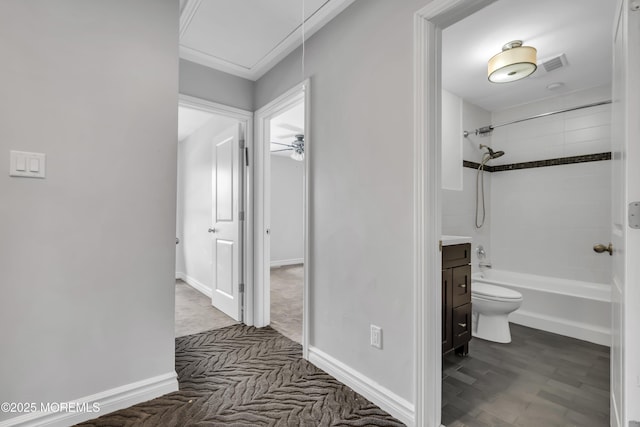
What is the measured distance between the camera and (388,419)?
63.3 inches

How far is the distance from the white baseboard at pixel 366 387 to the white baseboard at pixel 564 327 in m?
2.21

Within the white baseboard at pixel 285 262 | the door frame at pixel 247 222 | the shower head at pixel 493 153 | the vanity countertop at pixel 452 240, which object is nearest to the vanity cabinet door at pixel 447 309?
the vanity countertop at pixel 452 240

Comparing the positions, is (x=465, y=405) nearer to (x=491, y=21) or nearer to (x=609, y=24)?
(x=491, y=21)

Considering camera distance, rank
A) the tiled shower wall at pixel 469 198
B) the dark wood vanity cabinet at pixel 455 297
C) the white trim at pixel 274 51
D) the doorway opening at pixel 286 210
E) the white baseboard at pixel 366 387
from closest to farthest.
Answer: the white baseboard at pixel 366 387
the white trim at pixel 274 51
the dark wood vanity cabinet at pixel 455 297
the tiled shower wall at pixel 469 198
the doorway opening at pixel 286 210

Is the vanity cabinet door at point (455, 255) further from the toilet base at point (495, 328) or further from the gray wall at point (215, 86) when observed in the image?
the gray wall at point (215, 86)

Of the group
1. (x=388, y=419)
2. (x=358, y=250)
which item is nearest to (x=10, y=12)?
(x=358, y=250)

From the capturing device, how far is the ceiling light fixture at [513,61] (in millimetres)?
2287

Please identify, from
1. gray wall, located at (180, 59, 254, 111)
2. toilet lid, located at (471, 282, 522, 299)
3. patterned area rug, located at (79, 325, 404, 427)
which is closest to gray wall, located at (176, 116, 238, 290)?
gray wall, located at (180, 59, 254, 111)

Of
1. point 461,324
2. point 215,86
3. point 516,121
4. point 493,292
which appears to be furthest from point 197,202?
point 516,121

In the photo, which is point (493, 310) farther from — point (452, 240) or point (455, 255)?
point (452, 240)

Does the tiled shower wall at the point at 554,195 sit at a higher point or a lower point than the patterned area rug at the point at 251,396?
higher

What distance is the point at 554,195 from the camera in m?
3.39

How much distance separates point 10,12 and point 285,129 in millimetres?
3503

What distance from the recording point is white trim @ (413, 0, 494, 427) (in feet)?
4.91
